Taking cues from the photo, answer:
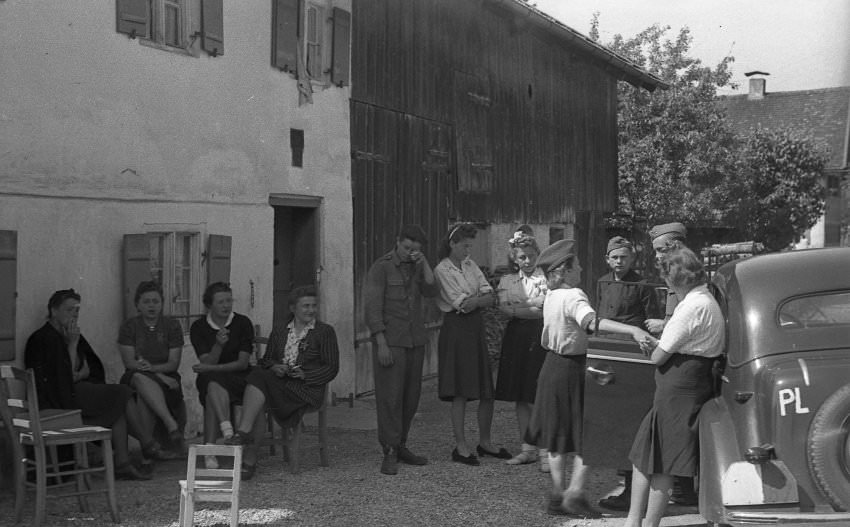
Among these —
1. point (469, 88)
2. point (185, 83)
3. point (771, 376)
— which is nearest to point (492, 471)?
point (771, 376)

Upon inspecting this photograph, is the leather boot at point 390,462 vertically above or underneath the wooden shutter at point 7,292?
underneath

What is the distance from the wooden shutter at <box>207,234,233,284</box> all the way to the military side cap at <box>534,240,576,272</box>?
12.9 ft

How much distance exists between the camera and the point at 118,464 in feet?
27.0

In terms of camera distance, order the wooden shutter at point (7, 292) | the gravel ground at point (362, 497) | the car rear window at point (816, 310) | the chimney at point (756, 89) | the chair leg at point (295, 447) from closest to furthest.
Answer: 1. the car rear window at point (816, 310)
2. the gravel ground at point (362, 497)
3. the wooden shutter at point (7, 292)
4. the chair leg at point (295, 447)
5. the chimney at point (756, 89)

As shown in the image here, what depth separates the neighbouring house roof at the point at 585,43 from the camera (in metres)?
17.1

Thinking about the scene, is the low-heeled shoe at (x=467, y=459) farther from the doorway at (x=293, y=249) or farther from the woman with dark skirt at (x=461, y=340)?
the doorway at (x=293, y=249)

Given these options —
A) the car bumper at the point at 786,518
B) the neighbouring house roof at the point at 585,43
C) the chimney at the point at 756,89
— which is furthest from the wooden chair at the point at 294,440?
the chimney at the point at 756,89

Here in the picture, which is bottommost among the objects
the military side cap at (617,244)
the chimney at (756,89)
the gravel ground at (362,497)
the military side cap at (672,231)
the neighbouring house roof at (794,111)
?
the gravel ground at (362,497)

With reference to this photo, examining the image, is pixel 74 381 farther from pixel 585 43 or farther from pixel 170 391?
pixel 585 43

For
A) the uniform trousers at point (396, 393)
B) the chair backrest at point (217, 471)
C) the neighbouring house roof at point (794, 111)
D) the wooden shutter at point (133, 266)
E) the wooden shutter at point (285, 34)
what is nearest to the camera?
the chair backrest at point (217, 471)

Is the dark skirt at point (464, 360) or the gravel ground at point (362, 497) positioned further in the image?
the dark skirt at point (464, 360)

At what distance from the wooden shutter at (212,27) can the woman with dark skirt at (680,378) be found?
545 cm

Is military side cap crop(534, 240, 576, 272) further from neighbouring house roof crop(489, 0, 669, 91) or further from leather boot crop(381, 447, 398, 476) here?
neighbouring house roof crop(489, 0, 669, 91)

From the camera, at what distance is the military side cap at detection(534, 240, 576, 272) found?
7.23 meters
